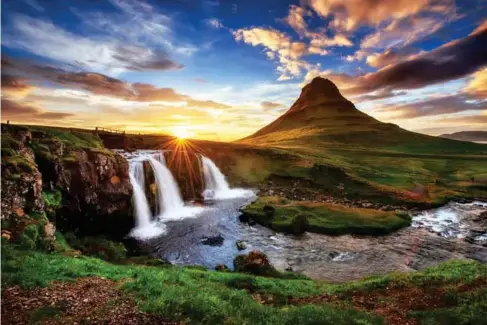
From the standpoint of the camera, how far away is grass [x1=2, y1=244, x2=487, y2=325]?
1290 cm

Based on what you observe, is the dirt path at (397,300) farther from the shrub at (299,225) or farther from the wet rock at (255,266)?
the shrub at (299,225)

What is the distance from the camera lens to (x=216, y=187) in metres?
72.7

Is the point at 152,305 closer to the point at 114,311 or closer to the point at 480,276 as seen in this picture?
the point at 114,311

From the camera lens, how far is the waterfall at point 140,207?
40625mm

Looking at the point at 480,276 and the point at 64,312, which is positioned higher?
the point at 64,312

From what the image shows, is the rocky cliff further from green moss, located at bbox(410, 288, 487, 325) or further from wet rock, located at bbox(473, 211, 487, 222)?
wet rock, located at bbox(473, 211, 487, 222)

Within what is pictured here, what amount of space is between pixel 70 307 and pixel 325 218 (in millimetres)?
39290

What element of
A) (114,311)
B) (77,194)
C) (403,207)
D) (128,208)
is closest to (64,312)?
(114,311)

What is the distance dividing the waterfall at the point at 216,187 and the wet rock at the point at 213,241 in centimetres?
2616

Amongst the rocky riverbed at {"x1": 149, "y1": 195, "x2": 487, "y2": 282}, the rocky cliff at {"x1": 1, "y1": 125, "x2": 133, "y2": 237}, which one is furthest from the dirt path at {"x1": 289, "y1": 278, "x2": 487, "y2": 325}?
the rocky cliff at {"x1": 1, "y1": 125, "x2": 133, "y2": 237}

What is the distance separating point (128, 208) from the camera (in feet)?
142

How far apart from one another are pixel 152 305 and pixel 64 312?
3359mm

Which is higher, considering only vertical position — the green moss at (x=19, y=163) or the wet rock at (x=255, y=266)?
the green moss at (x=19, y=163)

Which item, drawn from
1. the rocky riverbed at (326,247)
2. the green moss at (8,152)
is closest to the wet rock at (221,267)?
the rocky riverbed at (326,247)
